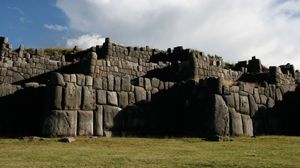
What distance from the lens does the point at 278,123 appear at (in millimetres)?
22438

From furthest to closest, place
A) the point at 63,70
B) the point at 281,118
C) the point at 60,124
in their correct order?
the point at 63,70, the point at 281,118, the point at 60,124

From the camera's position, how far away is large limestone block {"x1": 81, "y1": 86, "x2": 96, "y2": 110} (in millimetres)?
18812

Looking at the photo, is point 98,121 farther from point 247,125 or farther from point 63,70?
point 63,70

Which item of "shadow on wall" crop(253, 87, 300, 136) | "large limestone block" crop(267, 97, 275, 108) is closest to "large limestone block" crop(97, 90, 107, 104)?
"shadow on wall" crop(253, 87, 300, 136)

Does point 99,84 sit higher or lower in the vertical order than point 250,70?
lower

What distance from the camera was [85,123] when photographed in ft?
60.5

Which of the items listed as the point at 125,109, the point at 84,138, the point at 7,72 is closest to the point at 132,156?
the point at 84,138

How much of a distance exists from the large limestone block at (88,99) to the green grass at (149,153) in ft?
5.95

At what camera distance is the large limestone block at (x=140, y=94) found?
20.7 m

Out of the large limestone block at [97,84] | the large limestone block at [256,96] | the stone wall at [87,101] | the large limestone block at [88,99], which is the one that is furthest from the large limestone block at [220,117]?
the large limestone block at [88,99]

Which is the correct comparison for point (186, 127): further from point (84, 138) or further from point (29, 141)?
point (29, 141)

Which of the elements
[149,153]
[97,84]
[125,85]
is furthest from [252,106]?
[149,153]

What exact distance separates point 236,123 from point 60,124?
7368 millimetres

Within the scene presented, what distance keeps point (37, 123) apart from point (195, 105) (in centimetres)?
661
